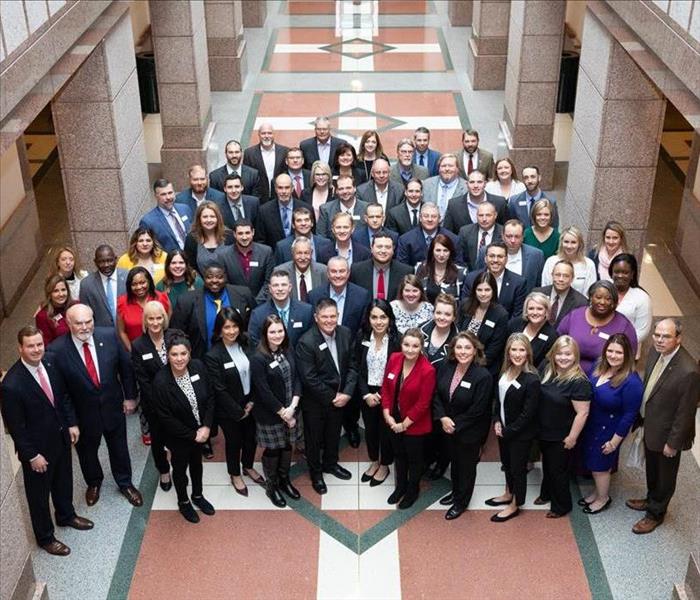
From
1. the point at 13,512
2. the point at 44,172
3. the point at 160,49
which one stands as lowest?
the point at 44,172

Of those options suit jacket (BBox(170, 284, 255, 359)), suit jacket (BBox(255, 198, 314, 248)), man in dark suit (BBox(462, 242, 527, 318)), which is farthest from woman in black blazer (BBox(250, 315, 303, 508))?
suit jacket (BBox(255, 198, 314, 248))

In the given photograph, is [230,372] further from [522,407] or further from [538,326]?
[538,326]

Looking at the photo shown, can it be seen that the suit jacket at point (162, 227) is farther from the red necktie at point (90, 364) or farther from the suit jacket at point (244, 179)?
the red necktie at point (90, 364)

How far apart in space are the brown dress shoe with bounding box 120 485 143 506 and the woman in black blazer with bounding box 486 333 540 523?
2422mm

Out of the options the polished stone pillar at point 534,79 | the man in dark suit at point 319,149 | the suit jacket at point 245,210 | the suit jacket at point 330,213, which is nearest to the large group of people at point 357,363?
the suit jacket at point 330,213

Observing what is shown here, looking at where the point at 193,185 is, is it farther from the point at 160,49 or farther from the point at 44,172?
the point at 44,172

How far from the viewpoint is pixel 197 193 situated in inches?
313

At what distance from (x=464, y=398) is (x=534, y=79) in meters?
6.69

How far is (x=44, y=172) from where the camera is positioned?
13.2 meters

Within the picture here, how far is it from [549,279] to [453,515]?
1899 mm

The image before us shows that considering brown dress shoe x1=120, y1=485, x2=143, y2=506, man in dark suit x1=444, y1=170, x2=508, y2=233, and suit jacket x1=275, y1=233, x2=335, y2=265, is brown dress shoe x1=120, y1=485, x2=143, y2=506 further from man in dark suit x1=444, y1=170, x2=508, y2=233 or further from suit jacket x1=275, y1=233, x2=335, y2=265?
man in dark suit x1=444, y1=170, x2=508, y2=233

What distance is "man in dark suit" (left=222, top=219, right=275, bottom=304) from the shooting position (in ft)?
22.6

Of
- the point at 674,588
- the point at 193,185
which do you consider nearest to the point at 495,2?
the point at 193,185

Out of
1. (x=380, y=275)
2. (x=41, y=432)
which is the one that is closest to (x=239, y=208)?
(x=380, y=275)
